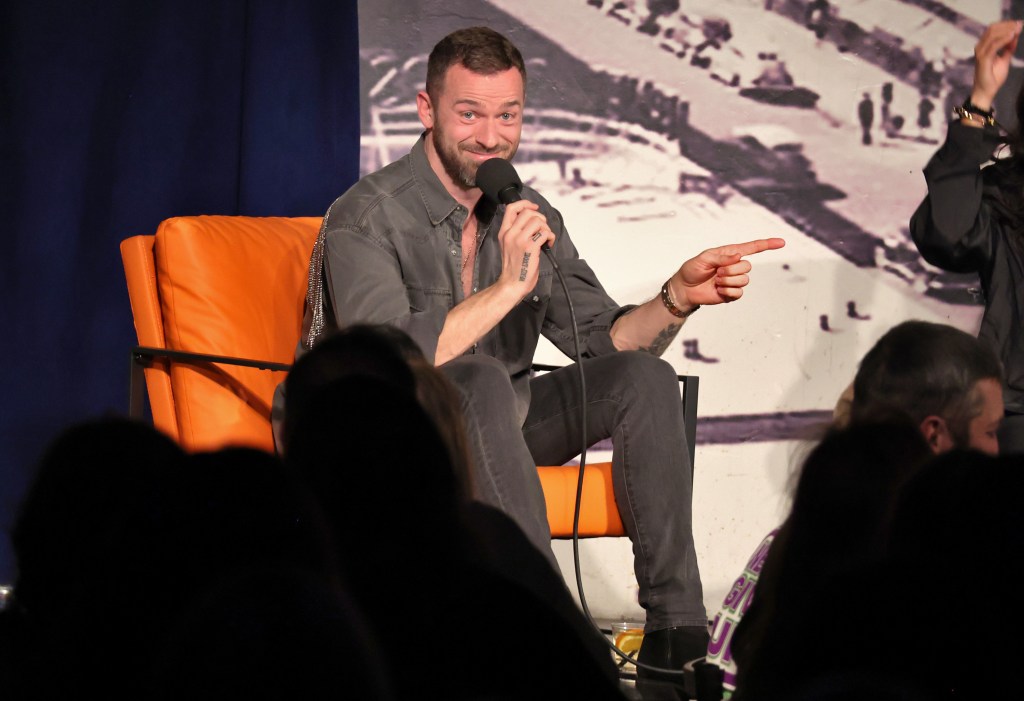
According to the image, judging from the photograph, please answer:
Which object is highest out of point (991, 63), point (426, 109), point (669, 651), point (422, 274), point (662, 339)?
point (991, 63)

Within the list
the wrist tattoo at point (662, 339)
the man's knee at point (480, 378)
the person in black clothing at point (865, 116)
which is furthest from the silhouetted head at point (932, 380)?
the person in black clothing at point (865, 116)

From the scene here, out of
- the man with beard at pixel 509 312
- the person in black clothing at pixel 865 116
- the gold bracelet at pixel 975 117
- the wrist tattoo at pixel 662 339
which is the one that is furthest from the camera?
the person in black clothing at pixel 865 116

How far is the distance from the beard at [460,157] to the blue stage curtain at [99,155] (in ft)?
1.39

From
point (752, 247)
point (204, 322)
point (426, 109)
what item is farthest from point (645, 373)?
point (204, 322)

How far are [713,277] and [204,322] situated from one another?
0.87m

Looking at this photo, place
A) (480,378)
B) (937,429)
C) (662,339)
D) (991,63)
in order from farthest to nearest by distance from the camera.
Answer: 1. (662,339)
2. (991,63)
3. (480,378)
4. (937,429)

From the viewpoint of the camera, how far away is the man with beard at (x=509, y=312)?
5.90 feet

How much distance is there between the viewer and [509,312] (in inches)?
82.5

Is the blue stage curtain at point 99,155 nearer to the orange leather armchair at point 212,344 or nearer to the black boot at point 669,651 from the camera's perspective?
the orange leather armchair at point 212,344

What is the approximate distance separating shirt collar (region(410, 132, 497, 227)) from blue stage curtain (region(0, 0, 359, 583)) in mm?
374

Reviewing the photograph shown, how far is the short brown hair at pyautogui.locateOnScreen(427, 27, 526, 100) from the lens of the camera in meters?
2.07

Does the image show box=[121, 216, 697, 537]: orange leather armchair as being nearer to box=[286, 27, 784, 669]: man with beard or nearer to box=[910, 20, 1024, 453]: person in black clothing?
box=[286, 27, 784, 669]: man with beard

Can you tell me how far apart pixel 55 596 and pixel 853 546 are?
0.47 m

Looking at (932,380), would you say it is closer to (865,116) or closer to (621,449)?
(621,449)
